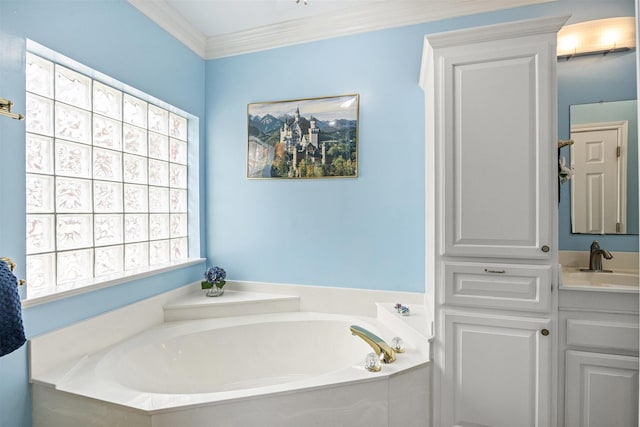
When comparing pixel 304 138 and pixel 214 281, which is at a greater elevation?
pixel 304 138

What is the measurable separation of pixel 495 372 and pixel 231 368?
1.51 meters

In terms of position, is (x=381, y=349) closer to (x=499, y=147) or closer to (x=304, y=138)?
(x=499, y=147)

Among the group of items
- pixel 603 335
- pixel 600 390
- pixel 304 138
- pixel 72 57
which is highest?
pixel 72 57

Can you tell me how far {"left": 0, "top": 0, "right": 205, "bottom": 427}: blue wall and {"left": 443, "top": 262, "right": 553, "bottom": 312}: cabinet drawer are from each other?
1.84 m

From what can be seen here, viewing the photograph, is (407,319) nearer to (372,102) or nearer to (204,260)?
(372,102)

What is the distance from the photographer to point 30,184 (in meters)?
1.53

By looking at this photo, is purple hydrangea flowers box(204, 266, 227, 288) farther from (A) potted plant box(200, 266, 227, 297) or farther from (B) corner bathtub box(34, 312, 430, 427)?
(B) corner bathtub box(34, 312, 430, 427)

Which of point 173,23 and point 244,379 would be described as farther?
point 173,23

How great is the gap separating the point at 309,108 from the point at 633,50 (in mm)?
1941

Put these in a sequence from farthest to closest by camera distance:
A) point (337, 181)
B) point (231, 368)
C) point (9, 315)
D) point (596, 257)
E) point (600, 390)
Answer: point (337, 181) < point (231, 368) < point (596, 257) < point (600, 390) < point (9, 315)

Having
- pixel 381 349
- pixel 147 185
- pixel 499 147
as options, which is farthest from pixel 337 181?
pixel 147 185

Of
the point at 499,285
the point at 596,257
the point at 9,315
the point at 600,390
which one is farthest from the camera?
the point at 596,257

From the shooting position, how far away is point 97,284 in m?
1.68

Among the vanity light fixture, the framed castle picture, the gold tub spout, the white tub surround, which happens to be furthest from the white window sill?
the vanity light fixture
